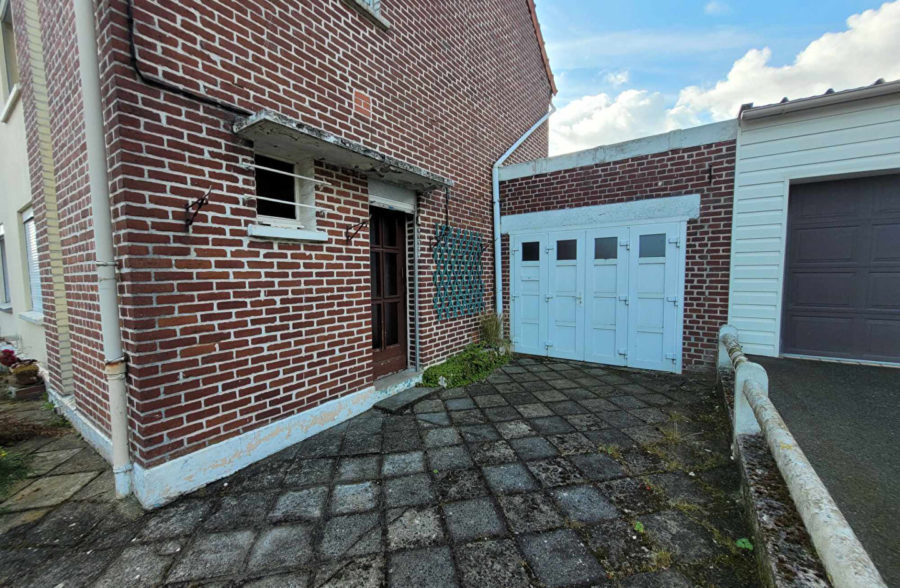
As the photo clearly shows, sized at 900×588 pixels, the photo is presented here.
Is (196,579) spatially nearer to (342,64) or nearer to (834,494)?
(834,494)

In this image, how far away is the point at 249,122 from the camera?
7.61 ft

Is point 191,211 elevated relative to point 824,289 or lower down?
elevated

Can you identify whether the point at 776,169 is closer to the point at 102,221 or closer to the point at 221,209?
the point at 221,209

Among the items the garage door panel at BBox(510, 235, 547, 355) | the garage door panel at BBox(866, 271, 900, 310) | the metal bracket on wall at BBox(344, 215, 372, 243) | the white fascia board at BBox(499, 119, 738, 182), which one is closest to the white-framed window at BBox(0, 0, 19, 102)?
the metal bracket on wall at BBox(344, 215, 372, 243)

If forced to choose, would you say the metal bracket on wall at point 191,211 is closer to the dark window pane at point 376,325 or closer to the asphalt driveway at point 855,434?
the dark window pane at point 376,325

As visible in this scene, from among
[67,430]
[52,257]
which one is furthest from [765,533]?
[52,257]

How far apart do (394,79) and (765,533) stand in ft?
15.2

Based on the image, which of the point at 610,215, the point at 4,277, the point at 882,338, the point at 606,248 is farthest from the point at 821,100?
the point at 4,277

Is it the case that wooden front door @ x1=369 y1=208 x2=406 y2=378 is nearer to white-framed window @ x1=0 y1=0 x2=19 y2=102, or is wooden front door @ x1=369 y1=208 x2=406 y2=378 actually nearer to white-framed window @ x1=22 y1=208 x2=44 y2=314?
white-framed window @ x1=22 y1=208 x2=44 y2=314

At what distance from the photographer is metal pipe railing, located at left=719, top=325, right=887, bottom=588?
102cm

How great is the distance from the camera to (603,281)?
4973 millimetres

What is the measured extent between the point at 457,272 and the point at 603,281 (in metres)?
2.12

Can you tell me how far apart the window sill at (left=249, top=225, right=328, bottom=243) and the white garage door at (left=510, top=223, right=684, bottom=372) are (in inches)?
138

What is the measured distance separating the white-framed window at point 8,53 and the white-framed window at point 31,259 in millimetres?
1526
